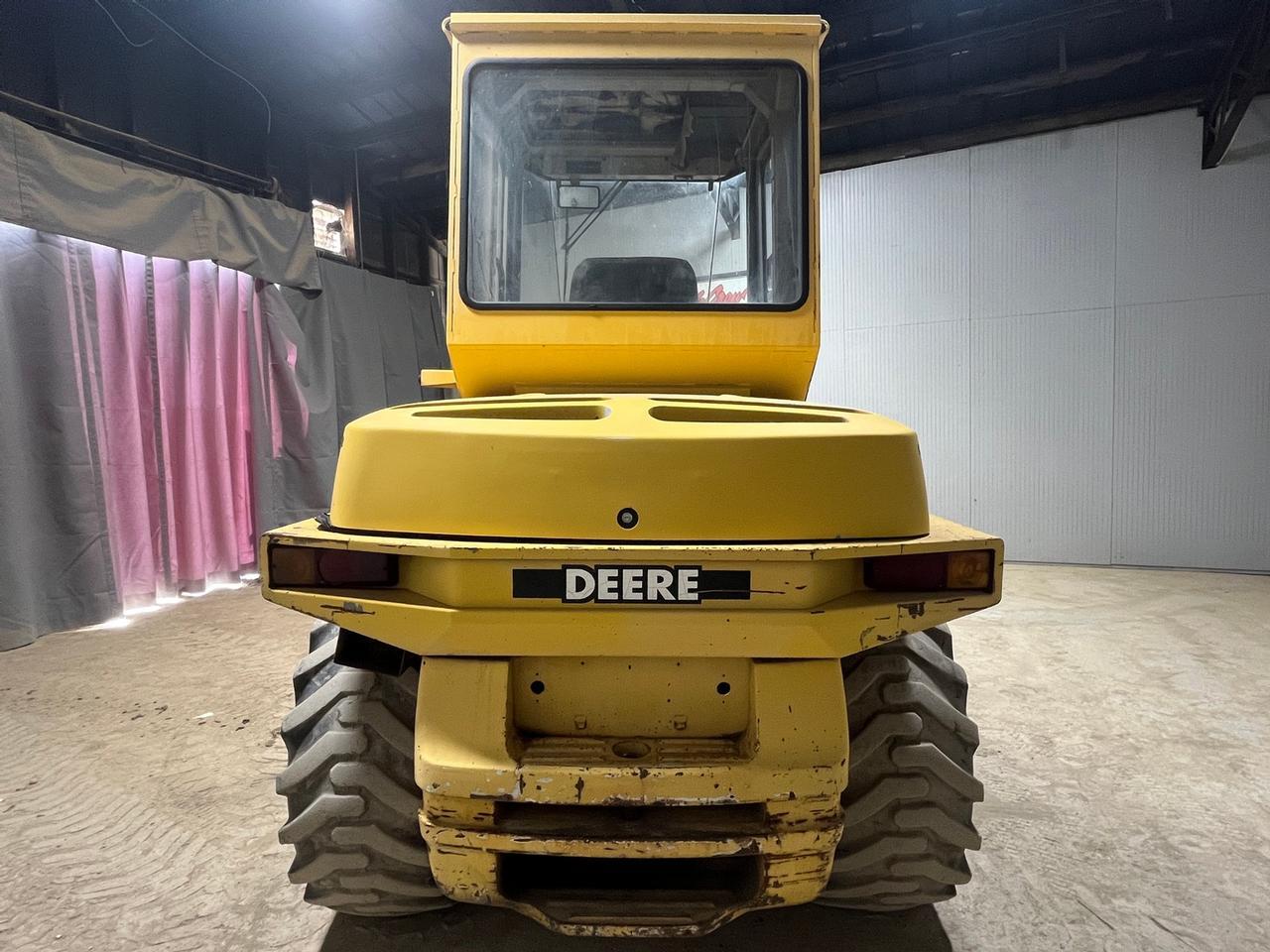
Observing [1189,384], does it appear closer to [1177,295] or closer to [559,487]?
[1177,295]

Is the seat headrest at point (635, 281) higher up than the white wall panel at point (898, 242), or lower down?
Result: lower down

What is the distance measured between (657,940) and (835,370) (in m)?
5.74

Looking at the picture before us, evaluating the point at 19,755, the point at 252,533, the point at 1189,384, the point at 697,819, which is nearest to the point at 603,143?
the point at 697,819

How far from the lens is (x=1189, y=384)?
5.59 metres

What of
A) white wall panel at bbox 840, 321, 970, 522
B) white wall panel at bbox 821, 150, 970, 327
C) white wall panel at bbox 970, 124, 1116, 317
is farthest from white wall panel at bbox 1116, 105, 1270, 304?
white wall panel at bbox 840, 321, 970, 522

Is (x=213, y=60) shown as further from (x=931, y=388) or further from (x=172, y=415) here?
(x=931, y=388)

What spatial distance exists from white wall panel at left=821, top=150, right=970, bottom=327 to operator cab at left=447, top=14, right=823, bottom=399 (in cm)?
474

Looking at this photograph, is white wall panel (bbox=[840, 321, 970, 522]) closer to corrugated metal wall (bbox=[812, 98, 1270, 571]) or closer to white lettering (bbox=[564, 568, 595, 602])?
corrugated metal wall (bbox=[812, 98, 1270, 571])

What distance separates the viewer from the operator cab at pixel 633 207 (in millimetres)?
1971

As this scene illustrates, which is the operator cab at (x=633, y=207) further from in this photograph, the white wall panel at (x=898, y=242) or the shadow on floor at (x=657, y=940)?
the white wall panel at (x=898, y=242)

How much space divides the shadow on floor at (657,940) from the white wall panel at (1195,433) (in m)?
5.40

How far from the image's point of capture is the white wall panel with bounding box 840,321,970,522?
6.23 metres

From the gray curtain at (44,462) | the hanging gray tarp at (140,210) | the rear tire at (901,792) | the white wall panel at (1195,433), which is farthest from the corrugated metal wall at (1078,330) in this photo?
the gray curtain at (44,462)

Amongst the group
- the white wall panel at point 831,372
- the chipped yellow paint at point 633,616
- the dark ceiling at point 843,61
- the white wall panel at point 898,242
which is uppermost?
the dark ceiling at point 843,61
